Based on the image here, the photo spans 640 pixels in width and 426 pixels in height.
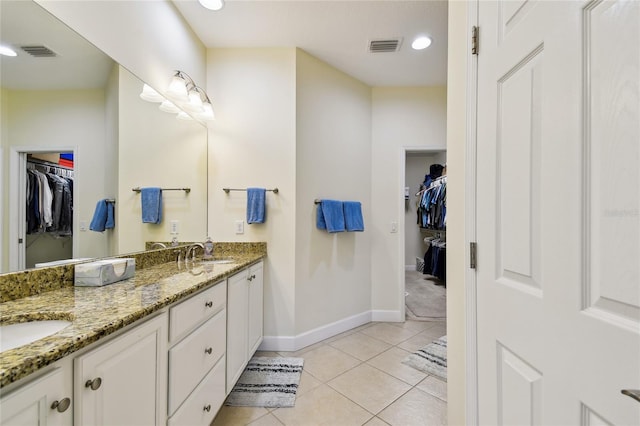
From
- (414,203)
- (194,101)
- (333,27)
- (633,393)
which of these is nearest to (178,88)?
(194,101)

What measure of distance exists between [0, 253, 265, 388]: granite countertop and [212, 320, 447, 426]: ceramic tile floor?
945mm

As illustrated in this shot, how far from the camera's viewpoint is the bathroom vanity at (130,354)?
0.60 metres

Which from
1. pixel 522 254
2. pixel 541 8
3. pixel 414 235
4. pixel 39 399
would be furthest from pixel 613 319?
pixel 414 235

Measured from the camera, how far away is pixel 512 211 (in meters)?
0.79

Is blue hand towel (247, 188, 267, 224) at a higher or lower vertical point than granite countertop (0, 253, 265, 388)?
higher

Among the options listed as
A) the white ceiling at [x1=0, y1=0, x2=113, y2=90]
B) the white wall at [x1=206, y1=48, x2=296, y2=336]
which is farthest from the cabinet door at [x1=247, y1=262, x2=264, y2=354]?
the white ceiling at [x1=0, y1=0, x2=113, y2=90]

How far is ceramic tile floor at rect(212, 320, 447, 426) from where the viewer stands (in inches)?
61.8

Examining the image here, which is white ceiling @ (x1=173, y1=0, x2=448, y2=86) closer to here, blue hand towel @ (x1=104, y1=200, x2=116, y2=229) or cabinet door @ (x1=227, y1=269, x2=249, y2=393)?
blue hand towel @ (x1=104, y1=200, x2=116, y2=229)

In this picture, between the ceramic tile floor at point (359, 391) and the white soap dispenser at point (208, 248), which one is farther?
the white soap dispenser at point (208, 248)

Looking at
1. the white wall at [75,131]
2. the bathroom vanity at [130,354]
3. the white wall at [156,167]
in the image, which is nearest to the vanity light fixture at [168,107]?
the white wall at [156,167]

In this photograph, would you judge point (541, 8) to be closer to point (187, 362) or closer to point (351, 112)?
point (187, 362)

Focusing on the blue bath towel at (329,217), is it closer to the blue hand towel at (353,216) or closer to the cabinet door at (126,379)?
the blue hand towel at (353,216)

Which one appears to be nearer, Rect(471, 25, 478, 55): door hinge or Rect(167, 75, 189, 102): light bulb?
Rect(471, 25, 478, 55): door hinge

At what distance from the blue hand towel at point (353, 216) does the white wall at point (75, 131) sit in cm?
192
